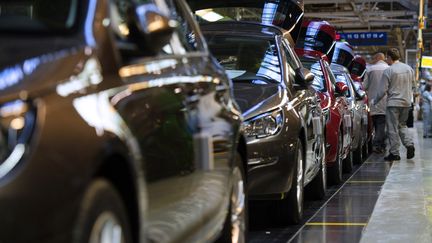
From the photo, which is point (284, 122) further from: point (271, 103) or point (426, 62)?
point (426, 62)

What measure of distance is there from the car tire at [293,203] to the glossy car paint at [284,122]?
0.14 m

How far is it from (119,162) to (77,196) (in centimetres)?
38

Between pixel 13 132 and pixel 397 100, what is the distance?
11.8 m

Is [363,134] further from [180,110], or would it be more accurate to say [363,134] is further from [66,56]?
[66,56]

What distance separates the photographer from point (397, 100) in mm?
13500

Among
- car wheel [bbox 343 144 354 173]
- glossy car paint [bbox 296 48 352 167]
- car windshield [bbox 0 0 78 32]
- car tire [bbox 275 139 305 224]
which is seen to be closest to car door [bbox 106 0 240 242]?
car windshield [bbox 0 0 78 32]

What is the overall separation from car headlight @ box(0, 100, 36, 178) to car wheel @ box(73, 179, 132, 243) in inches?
11.5

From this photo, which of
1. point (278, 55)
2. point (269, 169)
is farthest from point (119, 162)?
point (278, 55)

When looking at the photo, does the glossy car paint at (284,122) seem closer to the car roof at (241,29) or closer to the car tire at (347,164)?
the car roof at (241,29)

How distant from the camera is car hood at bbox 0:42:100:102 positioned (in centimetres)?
240

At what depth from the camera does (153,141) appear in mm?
3213

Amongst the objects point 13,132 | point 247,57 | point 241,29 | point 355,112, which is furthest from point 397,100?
point 13,132

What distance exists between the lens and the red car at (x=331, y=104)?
10.0 meters

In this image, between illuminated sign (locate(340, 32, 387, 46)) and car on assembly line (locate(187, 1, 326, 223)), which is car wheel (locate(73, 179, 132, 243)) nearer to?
car on assembly line (locate(187, 1, 326, 223))
